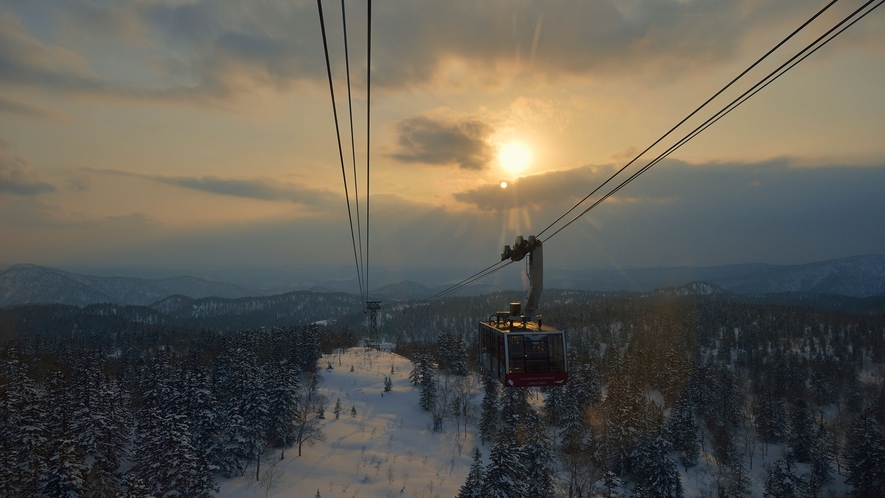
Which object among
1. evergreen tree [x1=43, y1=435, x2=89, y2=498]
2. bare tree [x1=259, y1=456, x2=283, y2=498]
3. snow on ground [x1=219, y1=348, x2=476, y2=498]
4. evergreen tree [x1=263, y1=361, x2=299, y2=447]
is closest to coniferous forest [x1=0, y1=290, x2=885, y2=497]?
evergreen tree [x1=43, y1=435, x2=89, y2=498]

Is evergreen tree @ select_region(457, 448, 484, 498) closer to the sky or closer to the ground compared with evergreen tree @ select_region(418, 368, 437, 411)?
closer to the sky

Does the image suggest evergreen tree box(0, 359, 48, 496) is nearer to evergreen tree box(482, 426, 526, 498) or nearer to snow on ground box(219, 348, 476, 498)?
snow on ground box(219, 348, 476, 498)

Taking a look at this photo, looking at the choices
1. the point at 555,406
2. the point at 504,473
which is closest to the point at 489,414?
the point at 555,406

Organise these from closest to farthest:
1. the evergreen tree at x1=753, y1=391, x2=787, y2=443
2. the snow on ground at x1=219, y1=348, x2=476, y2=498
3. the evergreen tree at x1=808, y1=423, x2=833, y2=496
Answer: the snow on ground at x1=219, y1=348, x2=476, y2=498, the evergreen tree at x1=808, y1=423, x2=833, y2=496, the evergreen tree at x1=753, y1=391, x2=787, y2=443

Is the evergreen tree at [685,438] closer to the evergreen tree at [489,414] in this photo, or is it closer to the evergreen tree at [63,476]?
the evergreen tree at [489,414]

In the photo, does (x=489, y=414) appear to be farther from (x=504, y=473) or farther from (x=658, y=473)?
(x=504, y=473)

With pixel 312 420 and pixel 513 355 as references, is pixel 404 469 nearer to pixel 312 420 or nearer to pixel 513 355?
pixel 312 420

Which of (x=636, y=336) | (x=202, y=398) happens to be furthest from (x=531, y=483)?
(x=636, y=336)
